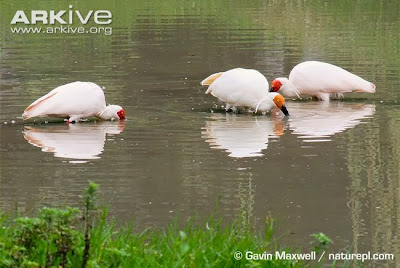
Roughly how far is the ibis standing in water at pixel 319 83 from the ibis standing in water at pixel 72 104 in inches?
98.4

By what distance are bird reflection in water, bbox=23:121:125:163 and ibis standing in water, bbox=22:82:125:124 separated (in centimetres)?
12

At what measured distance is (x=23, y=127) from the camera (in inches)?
441

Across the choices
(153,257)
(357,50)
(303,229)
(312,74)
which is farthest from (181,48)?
(153,257)

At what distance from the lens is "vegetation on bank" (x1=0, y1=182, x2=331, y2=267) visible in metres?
5.26

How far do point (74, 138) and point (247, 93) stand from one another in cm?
215

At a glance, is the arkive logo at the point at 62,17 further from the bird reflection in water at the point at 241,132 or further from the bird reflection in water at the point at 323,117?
the bird reflection in water at the point at 241,132

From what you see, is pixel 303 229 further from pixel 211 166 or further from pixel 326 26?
pixel 326 26

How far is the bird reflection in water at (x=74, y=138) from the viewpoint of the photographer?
9789mm

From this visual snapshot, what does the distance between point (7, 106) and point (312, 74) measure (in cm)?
350

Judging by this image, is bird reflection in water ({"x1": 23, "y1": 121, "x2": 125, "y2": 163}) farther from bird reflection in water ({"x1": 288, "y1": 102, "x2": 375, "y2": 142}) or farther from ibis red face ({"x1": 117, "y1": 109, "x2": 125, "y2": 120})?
bird reflection in water ({"x1": 288, "y1": 102, "x2": 375, "y2": 142})

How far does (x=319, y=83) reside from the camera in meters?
12.9

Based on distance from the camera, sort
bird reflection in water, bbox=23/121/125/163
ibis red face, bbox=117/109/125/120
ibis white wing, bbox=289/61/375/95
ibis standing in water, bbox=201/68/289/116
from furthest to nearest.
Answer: ibis white wing, bbox=289/61/375/95 < ibis standing in water, bbox=201/68/289/116 < ibis red face, bbox=117/109/125/120 < bird reflection in water, bbox=23/121/125/163

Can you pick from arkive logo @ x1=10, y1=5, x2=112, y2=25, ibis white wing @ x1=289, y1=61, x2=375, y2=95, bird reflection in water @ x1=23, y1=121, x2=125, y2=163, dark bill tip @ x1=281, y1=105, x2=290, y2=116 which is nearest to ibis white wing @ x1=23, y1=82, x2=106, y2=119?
bird reflection in water @ x1=23, y1=121, x2=125, y2=163

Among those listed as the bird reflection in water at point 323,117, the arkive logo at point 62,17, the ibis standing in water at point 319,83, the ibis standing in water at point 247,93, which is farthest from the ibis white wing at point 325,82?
the arkive logo at point 62,17
